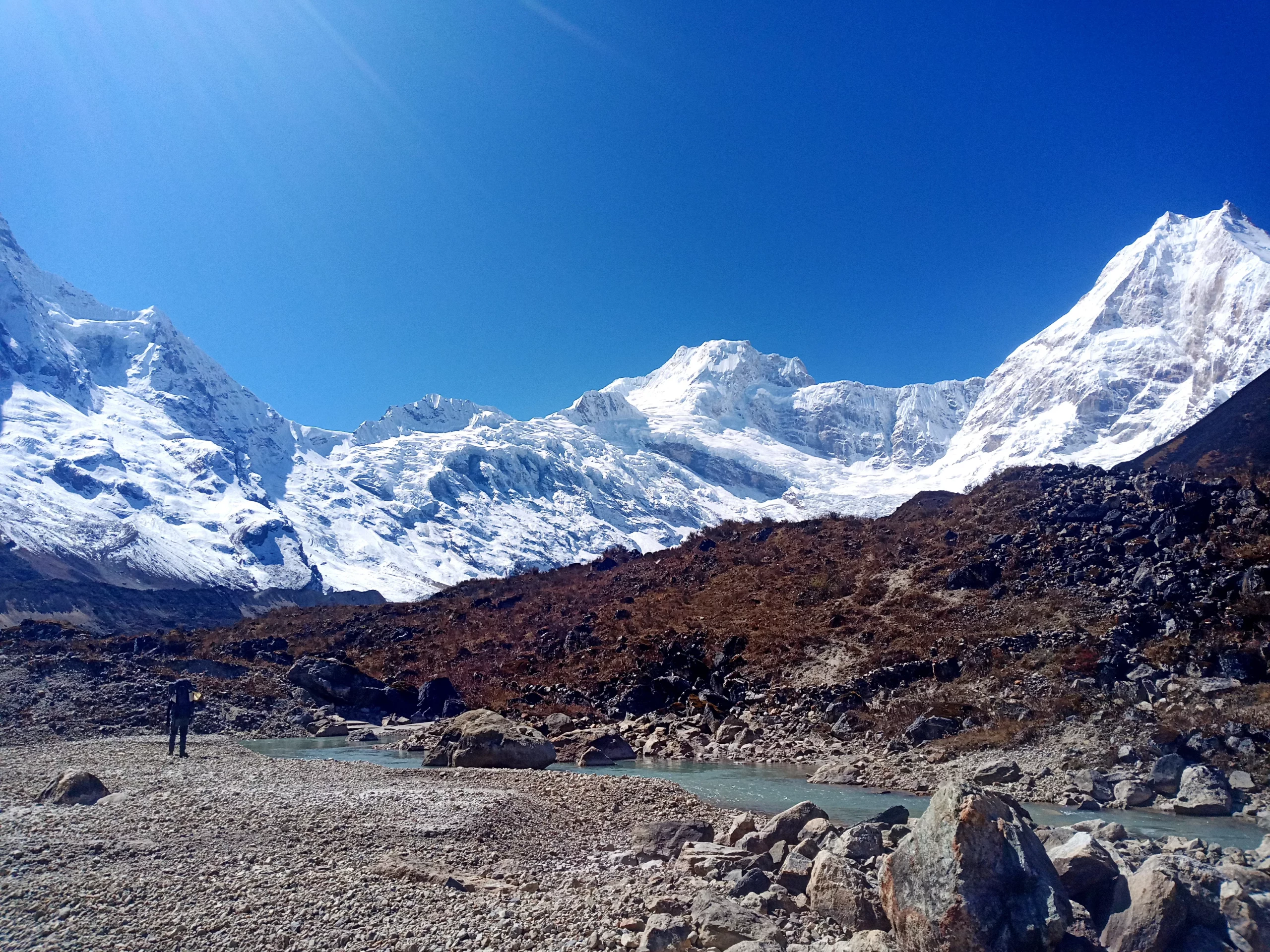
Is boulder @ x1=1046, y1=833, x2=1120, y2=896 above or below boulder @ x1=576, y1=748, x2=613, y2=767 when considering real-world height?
above

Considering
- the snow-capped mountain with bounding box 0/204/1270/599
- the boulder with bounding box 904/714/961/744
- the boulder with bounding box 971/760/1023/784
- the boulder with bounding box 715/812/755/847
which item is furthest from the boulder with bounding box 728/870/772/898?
the snow-capped mountain with bounding box 0/204/1270/599

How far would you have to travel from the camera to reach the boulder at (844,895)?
26.1 feet

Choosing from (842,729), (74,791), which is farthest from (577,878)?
(842,729)

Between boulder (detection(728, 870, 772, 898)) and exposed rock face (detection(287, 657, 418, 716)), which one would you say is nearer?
boulder (detection(728, 870, 772, 898))

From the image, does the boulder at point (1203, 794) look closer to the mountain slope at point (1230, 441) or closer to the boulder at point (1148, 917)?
the boulder at point (1148, 917)

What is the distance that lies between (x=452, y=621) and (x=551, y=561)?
116568mm

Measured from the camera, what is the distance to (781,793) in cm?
1802

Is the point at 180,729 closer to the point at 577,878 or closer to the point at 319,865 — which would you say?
the point at 319,865

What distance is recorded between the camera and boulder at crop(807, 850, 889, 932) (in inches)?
313

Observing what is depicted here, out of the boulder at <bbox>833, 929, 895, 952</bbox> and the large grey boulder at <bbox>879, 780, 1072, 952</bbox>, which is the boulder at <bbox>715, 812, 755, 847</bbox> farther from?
the large grey boulder at <bbox>879, 780, 1072, 952</bbox>

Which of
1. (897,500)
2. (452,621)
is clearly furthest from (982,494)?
(897,500)

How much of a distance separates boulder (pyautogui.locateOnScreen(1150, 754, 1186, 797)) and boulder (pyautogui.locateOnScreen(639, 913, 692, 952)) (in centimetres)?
1167

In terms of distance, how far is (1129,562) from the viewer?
1019 inches

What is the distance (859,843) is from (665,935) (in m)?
2.91
